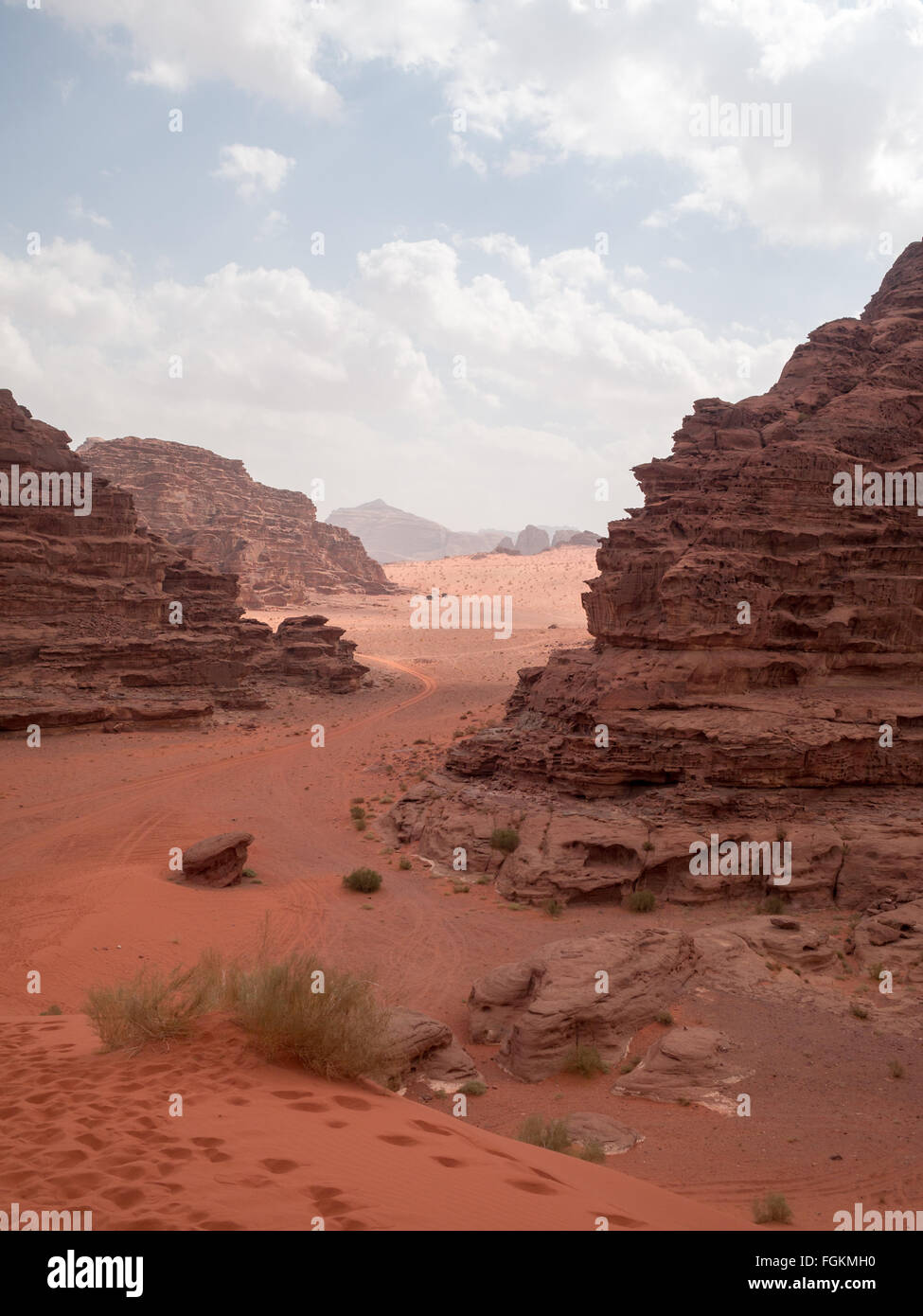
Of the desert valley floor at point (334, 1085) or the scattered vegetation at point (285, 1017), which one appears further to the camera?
the scattered vegetation at point (285, 1017)

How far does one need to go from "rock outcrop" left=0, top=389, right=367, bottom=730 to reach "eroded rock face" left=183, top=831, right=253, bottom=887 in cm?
1486

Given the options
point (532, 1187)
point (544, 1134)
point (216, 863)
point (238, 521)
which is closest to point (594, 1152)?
point (544, 1134)

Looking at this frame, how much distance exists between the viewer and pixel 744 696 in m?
16.9

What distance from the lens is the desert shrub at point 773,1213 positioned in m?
5.96

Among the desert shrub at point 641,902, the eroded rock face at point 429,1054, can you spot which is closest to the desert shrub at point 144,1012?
the eroded rock face at point 429,1054

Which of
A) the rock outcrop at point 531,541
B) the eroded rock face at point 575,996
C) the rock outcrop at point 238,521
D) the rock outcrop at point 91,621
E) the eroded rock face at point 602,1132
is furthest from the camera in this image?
the rock outcrop at point 531,541

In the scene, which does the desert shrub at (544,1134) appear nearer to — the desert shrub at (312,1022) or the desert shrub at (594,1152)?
the desert shrub at (594,1152)

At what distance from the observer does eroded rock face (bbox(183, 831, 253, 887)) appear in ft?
49.8

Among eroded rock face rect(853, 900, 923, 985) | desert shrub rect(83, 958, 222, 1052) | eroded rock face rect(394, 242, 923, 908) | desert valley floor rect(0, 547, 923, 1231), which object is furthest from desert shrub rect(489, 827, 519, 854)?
desert shrub rect(83, 958, 222, 1052)

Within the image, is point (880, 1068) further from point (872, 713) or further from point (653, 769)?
point (872, 713)

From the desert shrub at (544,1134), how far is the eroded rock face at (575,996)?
188cm

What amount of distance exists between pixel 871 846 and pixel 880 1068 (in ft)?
20.8

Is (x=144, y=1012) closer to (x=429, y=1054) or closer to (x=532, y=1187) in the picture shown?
(x=429, y=1054)

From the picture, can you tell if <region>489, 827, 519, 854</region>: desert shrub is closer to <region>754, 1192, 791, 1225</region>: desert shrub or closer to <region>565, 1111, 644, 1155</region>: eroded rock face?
<region>565, 1111, 644, 1155</region>: eroded rock face
